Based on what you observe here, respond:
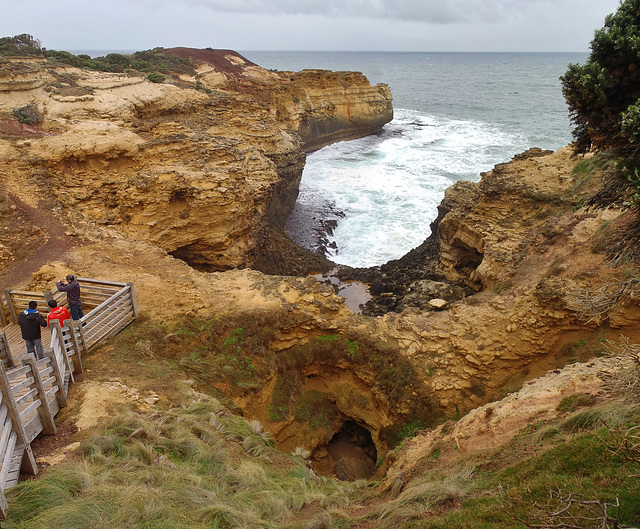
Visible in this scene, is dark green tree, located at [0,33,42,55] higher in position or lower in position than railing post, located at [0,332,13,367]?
higher

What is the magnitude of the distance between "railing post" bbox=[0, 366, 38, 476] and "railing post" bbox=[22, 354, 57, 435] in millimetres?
657

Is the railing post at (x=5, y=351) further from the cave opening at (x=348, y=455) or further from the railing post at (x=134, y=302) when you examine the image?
the cave opening at (x=348, y=455)

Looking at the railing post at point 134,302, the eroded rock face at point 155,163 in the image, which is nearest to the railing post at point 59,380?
the railing post at point 134,302

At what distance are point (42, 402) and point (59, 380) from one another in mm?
881

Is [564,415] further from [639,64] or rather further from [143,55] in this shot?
[143,55]

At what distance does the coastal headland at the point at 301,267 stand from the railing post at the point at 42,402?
2176mm

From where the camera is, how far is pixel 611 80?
953 centimetres

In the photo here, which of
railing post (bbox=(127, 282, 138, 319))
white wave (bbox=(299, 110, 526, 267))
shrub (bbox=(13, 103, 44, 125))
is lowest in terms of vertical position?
white wave (bbox=(299, 110, 526, 267))

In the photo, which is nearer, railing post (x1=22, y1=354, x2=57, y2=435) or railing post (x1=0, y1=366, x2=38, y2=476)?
railing post (x1=0, y1=366, x2=38, y2=476)

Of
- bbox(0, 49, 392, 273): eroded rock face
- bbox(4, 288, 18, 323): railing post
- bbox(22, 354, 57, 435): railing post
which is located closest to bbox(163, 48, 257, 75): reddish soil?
bbox(0, 49, 392, 273): eroded rock face

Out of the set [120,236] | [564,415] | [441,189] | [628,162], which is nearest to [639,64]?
[628,162]

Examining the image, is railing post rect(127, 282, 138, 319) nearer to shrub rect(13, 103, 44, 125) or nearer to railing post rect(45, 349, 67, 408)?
railing post rect(45, 349, 67, 408)

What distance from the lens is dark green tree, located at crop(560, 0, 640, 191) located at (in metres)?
9.09

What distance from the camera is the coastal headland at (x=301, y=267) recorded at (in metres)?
12.9
